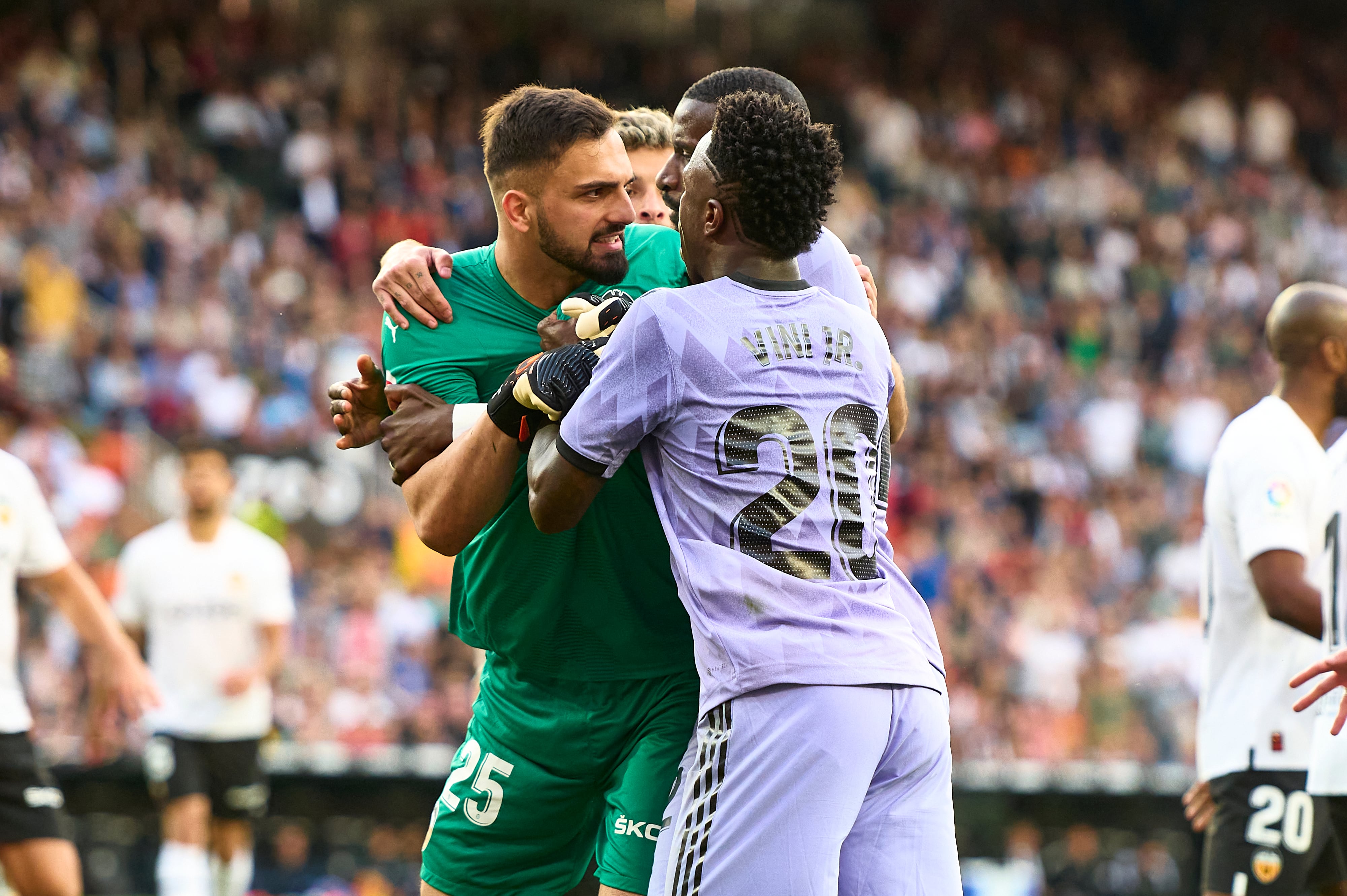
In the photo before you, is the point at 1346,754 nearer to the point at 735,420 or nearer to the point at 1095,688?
the point at 735,420

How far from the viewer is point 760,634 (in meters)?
3.12

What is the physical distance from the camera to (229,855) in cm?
873

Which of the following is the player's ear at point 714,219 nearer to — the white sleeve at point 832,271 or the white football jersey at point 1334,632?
the white sleeve at point 832,271

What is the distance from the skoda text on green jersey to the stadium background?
217 inches

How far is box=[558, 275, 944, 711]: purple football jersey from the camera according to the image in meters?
3.12

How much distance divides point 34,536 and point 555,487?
4.13 metres

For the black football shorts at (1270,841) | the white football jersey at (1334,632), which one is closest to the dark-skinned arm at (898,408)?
the white football jersey at (1334,632)

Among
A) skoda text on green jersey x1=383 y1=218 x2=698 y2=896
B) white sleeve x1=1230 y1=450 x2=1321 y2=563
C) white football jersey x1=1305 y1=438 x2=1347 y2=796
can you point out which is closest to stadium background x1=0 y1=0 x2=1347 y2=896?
white sleeve x1=1230 y1=450 x2=1321 y2=563

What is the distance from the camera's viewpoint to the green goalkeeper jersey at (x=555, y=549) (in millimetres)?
3998

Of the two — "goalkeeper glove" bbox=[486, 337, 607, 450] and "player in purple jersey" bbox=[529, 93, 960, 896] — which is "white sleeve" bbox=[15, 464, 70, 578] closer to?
"goalkeeper glove" bbox=[486, 337, 607, 450]

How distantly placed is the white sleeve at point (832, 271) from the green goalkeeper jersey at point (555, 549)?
0.43 metres

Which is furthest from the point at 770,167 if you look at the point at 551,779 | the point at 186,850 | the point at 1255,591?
the point at 186,850

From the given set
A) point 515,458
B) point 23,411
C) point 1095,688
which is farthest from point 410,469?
point 23,411

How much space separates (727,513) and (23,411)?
11.0 meters
